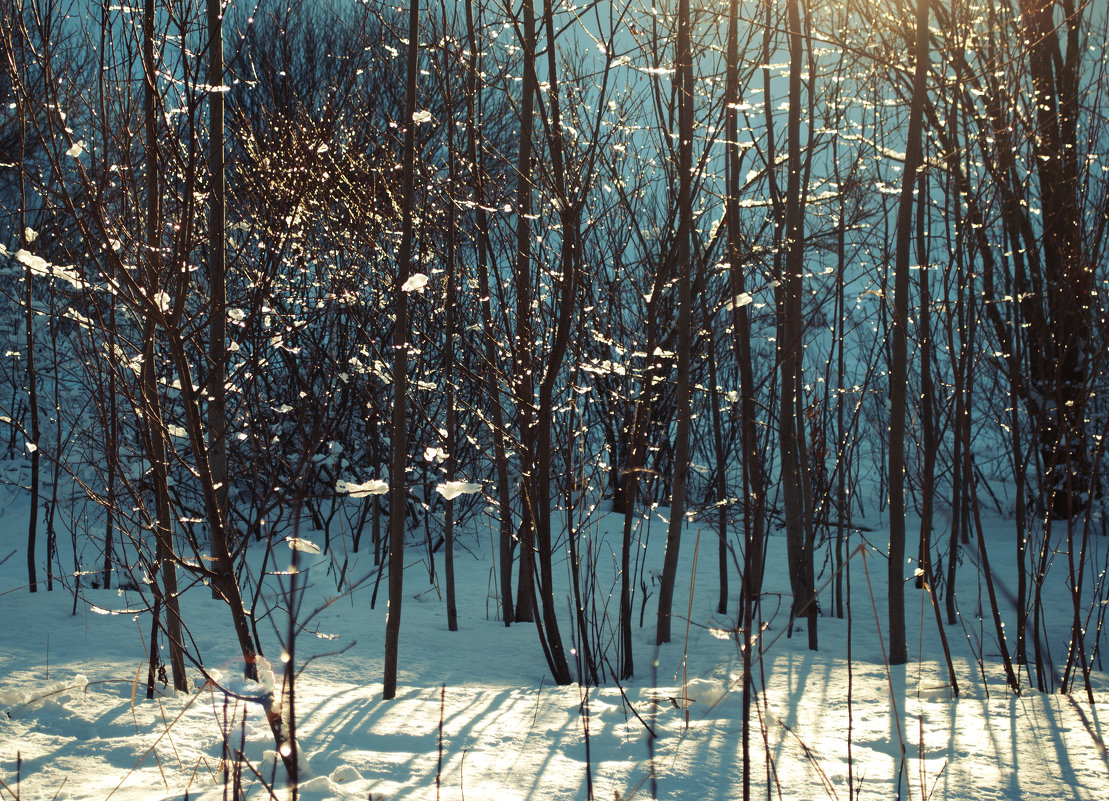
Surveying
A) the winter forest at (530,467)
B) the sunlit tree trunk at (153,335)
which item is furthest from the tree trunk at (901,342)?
the sunlit tree trunk at (153,335)

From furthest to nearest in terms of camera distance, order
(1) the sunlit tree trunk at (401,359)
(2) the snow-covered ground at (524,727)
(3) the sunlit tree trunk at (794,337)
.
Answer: (3) the sunlit tree trunk at (794,337), (1) the sunlit tree trunk at (401,359), (2) the snow-covered ground at (524,727)

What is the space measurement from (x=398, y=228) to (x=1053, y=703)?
4.10m

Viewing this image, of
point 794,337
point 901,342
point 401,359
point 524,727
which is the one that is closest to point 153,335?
point 401,359

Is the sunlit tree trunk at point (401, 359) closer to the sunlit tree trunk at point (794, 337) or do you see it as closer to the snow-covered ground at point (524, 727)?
the snow-covered ground at point (524, 727)

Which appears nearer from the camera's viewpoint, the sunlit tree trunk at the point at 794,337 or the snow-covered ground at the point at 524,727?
the snow-covered ground at the point at 524,727

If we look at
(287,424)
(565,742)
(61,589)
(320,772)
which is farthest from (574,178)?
(287,424)

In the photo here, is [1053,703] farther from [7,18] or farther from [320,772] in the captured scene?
[7,18]

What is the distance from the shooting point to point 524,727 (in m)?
2.69

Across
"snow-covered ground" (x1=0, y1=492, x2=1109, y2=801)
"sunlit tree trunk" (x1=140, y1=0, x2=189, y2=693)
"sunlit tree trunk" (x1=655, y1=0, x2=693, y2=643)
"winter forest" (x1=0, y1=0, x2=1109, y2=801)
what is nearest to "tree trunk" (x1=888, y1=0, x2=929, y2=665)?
"winter forest" (x1=0, y1=0, x2=1109, y2=801)

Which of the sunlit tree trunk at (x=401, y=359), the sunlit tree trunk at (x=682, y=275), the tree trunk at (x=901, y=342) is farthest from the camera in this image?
the sunlit tree trunk at (x=682, y=275)

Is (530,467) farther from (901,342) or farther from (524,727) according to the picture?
(901,342)

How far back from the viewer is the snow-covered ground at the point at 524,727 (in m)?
2.05

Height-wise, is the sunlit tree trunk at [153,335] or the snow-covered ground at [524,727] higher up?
the sunlit tree trunk at [153,335]

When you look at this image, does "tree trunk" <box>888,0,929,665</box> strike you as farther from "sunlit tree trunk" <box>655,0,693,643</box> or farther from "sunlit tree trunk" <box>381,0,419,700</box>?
"sunlit tree trunk" <box>381,0,419,700</box>
